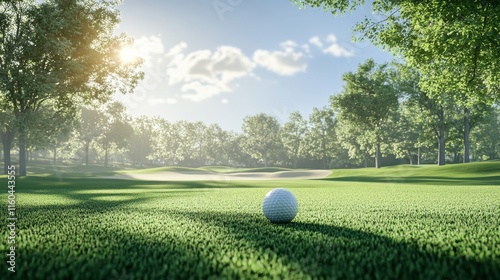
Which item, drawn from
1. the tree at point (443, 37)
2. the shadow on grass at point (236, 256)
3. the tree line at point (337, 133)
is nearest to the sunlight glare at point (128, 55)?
the tree line at point (337, 133)

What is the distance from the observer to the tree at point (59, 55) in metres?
28.1

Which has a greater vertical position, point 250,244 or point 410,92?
point 410,92

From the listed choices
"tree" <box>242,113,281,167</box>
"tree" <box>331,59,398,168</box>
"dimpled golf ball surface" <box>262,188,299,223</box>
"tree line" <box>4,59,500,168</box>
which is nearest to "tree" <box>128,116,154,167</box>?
"tree line" <box>4,59,500,168</box>

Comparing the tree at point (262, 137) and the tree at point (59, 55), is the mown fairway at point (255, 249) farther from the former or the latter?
the tree at point (262, 137)

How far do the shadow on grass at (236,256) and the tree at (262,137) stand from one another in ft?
332

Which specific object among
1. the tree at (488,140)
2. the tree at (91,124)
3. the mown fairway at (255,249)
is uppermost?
the tree at (91,124)

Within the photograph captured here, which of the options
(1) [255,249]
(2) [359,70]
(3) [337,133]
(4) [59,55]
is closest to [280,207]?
(1) [255,249]

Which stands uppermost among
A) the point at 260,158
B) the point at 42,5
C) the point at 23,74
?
the point at 42,5

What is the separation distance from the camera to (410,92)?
48.8 meters

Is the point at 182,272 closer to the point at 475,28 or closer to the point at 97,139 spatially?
the point at 475,28

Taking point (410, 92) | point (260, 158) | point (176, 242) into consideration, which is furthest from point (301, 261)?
point (260, 158)

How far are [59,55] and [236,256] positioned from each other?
1232 inches

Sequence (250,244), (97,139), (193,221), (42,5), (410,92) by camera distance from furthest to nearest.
Answer: 1. (97,139)
2. (410,92)
3. (42,5)
4. (193,221)
5. (250,244)

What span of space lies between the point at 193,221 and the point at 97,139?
314 ft
